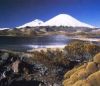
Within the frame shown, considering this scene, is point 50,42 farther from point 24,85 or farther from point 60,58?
point 24,85

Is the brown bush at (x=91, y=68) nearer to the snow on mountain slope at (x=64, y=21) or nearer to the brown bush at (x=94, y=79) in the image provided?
the brown bush at (x=94, y=79)

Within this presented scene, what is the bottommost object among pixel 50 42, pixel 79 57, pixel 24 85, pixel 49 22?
pixel 24 85

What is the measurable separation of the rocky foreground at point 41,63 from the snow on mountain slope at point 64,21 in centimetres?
38

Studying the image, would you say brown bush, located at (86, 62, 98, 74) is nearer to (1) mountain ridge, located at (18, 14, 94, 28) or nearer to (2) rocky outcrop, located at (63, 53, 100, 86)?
(2) rocky outcrop, located at (63, 53, 100, 86)

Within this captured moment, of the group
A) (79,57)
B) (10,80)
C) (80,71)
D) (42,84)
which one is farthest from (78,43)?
(10,80)

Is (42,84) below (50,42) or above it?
below

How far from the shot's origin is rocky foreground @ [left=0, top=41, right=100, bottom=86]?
5.46 m

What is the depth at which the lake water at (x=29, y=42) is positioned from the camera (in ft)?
17.9

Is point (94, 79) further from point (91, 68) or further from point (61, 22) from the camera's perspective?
point (61, 22)

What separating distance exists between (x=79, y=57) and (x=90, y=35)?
0.51m

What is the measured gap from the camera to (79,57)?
18.6 ft

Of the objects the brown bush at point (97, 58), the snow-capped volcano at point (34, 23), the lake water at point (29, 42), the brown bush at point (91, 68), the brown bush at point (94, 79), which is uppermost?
the snow-capped volcano at point (34, 23)

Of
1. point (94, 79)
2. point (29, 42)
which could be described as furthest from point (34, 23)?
point (94, 79)

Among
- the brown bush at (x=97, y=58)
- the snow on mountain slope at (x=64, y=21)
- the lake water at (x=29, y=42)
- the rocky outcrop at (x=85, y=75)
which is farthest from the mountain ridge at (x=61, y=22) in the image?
the rocky outcrop at (x=85, y=75)
